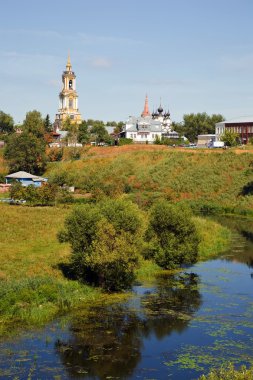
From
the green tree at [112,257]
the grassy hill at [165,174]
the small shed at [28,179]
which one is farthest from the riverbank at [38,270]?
the small shed at [28,179]

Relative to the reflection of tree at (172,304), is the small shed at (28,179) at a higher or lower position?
higher

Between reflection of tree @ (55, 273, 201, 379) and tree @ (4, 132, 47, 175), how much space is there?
209 feet

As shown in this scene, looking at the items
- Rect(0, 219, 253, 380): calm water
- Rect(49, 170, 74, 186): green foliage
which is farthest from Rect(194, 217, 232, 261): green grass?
Rect(49, 170, 74, 186): green foliage

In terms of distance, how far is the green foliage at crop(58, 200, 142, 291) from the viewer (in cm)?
3244

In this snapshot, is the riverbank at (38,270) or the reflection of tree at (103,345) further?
the riverbank at (38,270)

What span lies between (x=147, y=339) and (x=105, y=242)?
7828mm

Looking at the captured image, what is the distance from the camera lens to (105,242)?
32844mm

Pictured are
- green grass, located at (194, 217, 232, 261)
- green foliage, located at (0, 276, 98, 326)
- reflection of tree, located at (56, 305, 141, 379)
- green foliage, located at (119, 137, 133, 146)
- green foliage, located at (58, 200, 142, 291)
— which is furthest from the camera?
green foliage, located at (119, 137, 133, 146)

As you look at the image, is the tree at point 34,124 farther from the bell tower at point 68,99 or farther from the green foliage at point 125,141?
the bell tower at point 68,99

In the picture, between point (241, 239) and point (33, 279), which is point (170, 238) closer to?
point (33, 279)

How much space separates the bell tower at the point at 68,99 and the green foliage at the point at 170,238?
110181 millimetres

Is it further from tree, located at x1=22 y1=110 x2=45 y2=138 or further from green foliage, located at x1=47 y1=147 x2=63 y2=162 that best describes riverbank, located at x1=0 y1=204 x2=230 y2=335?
green foliage, located at x1=47 y1=147 x2=63 y2=162

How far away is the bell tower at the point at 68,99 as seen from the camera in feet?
488

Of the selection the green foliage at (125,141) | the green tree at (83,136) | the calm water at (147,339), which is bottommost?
the calm water at (147,339)
